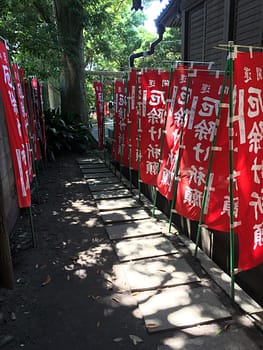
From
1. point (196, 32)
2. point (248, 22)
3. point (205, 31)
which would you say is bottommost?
point (248, 22)

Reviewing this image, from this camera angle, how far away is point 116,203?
671 centimetres

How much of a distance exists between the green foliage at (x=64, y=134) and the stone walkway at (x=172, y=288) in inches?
240

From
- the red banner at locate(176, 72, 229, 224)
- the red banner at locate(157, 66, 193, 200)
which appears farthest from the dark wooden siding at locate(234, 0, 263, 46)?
the red banner at locate(176, 72, 229, 224)

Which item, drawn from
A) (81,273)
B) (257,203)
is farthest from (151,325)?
(257,203)

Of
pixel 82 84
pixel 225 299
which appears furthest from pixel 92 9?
pixel 225 299

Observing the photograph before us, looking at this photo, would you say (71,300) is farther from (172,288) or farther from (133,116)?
(133,116)

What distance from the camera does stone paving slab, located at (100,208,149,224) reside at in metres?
5.82

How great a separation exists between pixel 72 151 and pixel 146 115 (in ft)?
22.9

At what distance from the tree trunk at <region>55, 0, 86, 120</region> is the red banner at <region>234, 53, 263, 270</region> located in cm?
804

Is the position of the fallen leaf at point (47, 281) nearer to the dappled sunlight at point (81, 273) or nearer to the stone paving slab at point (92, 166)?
the dappled sunlight at point (81, 273)

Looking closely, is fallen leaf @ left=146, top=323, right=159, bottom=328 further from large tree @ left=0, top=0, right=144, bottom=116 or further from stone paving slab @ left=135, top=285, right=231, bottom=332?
large tree @ left=0, top=0, right=144, bottom=116

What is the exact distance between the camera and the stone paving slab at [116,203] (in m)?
6.48

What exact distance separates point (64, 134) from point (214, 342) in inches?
389

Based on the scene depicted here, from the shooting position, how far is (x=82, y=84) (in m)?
12.8
